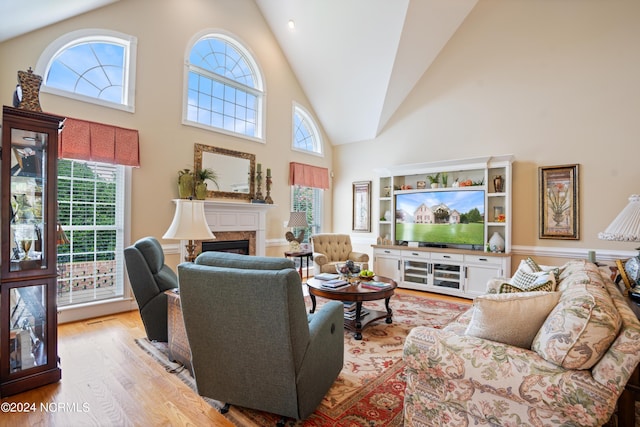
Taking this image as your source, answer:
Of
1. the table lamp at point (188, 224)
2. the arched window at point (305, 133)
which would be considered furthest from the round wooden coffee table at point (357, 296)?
the arched window at point (305, 133)

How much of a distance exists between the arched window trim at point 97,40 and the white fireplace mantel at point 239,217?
1.74 m

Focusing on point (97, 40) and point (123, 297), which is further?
point (123, 297)

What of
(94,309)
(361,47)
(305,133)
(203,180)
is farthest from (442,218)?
(94,309)

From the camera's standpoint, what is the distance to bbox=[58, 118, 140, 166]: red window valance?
3.57 metres

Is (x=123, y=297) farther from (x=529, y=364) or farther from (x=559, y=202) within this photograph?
(x=559, y=202)

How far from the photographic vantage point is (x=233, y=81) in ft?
17.8

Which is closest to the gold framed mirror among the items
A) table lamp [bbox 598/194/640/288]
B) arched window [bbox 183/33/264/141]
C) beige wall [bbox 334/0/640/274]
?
arched window [bbox 183/33/264/141]

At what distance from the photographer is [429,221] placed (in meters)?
5.48

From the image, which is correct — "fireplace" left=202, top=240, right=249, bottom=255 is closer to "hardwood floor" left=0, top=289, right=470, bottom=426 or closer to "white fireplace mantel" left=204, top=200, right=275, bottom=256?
"white fireplace mantel" left=204, top=200, right=275, bottom=256

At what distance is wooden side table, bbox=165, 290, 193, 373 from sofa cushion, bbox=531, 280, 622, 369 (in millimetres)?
2389

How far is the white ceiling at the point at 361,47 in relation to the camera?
4879mm

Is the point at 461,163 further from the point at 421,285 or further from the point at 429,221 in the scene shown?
the point at 421,285

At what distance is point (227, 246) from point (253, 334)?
363 centimetres

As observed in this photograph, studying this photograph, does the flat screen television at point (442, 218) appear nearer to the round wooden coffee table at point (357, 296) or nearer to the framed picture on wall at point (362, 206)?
the framed picture on wall at point (362, 206)
